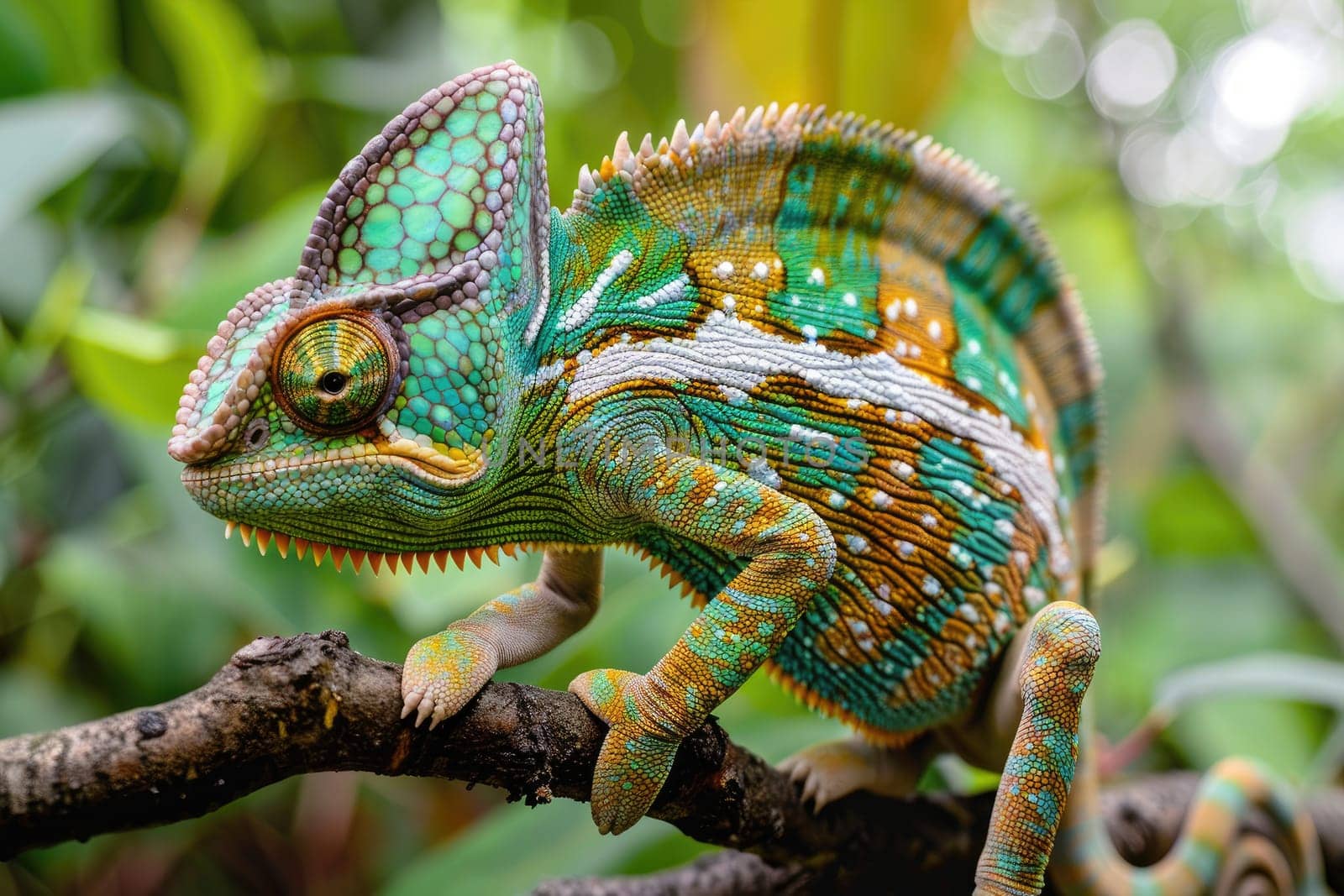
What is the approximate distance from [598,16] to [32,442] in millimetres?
1759

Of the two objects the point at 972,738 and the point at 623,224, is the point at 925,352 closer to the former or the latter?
the point at 623,224

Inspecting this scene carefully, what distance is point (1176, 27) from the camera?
3.90 meters

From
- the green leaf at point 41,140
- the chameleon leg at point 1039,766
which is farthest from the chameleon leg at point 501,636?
the green leaf at point 41,140

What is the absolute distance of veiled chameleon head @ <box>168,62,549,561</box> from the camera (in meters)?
0.95

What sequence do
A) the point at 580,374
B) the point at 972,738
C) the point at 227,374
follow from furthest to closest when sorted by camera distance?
1. the point at 972,738
2. the point at 580,374
3. the point at 227,374

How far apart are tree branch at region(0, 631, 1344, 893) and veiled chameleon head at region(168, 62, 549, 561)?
15 cm

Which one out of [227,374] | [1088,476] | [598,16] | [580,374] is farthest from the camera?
[598,16]

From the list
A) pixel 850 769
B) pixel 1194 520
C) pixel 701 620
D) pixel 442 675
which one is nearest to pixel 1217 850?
pixel 850 769

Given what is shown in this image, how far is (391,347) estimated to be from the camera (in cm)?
97

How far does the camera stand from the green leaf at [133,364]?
4.88 feet

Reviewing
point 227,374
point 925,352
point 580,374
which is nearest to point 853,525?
point 925,352

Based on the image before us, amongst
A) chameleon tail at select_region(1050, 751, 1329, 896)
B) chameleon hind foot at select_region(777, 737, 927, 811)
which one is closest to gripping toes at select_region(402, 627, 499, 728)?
chameleon hind foot at select_region(777, 737, 927, 811)

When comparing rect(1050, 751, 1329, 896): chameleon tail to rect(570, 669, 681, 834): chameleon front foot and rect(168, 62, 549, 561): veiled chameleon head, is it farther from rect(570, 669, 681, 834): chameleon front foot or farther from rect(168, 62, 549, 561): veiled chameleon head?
rect(168, 62, 549, 561): veiled chameleon head

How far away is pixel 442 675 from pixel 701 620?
0.84 ft
